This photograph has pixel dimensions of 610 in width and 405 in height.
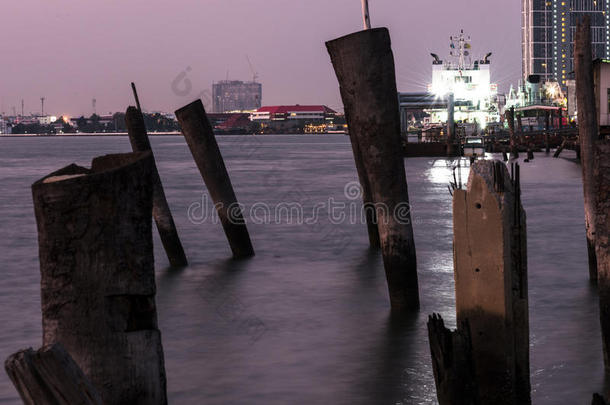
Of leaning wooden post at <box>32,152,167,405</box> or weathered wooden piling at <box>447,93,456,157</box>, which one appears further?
weathered wooden piling at <box>447,93,456,157</box>

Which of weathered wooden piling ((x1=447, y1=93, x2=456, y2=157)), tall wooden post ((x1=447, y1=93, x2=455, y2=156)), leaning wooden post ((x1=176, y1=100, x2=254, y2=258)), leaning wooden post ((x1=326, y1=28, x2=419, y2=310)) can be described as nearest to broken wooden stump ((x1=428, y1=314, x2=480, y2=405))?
leaning wooden post ((x1=326, y1=28, x2=419, y2=310))

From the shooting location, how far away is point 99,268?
4.46 m

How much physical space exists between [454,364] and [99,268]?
2.50 meters

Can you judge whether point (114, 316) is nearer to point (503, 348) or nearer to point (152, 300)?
point (152, 300)

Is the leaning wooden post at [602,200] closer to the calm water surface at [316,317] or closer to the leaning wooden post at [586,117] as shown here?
the calm water surface at [316,317]

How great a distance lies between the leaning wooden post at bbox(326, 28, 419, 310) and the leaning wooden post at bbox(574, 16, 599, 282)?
241 centimetres

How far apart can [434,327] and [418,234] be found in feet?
47.6

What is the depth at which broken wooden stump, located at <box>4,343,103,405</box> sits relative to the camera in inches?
145

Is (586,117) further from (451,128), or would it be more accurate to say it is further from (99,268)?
(451,128)

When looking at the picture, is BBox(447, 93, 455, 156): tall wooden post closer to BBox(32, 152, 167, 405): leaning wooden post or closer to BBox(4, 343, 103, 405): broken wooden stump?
BBox(32, 152, 167, 405): leaning wooden post

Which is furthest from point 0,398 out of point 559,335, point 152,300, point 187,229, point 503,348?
point 187,229

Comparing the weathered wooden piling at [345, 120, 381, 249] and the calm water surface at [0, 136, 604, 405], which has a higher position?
the weathered wooden piling at [345, 120, 381, 249]

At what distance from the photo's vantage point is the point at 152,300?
4.73 metres

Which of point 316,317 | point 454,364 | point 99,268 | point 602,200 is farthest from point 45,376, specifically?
point 316,317
